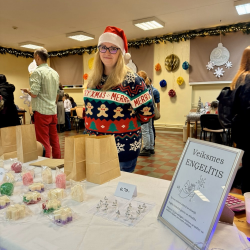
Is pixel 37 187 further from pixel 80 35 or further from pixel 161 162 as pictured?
pixel 80 35

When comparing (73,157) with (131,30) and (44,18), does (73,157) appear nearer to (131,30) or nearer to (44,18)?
(44,18)

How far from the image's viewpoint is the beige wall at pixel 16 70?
9.10 metres

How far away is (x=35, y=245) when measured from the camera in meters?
0.67

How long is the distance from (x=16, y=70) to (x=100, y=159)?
9827 mm

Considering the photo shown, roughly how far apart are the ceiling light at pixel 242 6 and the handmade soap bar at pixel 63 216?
5227mm

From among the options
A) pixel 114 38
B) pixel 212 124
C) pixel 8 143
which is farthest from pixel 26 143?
pixel 212 124

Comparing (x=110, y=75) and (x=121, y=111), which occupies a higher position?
(x=110, y=75)

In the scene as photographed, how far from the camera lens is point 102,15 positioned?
5320 mm

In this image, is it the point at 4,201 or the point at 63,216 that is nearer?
the point at 63,216

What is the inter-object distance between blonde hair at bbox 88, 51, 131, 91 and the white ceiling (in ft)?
11.7

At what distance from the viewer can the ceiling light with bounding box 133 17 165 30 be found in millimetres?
5467

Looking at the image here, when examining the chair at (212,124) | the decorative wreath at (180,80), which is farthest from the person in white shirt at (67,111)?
the chair at (212,124)

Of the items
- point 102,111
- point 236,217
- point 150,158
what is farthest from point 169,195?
point 150,158

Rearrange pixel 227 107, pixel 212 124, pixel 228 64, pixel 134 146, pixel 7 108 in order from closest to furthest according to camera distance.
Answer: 1. pixel 134 146
2. pixel 227 107
3. pixel 7 108
4. pixel 212 124
5. pixel 228 64
